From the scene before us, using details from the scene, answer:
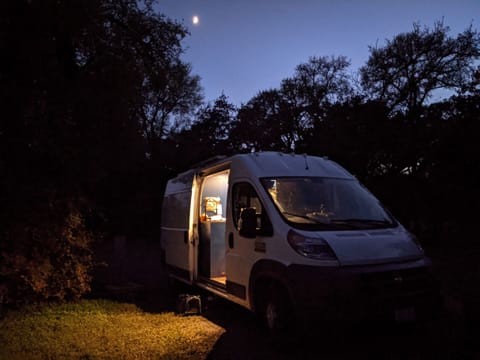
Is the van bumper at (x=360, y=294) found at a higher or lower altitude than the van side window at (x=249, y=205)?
lower

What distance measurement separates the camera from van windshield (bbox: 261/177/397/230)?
5898mm

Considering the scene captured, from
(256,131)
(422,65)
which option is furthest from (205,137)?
(422,65)

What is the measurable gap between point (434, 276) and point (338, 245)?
4.69ft

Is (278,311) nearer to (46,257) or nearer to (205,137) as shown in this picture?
(46,257)

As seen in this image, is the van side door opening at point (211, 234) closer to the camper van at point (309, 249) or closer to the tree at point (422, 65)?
the camper van at point (309, 249)

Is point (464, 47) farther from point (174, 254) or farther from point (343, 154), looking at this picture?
point (174, 254)

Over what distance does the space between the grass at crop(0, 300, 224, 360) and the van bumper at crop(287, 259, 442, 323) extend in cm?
163

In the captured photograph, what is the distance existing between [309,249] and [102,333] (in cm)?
369

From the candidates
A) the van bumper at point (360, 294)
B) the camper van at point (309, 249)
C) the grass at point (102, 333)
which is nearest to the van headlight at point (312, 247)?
the camper van at point (309, 249)

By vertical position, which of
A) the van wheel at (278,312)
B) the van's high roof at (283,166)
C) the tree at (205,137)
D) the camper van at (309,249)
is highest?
the tree at (205,137)

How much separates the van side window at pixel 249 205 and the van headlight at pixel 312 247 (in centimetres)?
53

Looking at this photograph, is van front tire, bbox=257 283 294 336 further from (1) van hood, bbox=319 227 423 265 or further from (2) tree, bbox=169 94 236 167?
(2) tree, bbox=169 94 236 167

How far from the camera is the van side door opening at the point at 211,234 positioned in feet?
27.3

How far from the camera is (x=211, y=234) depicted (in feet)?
27.4
